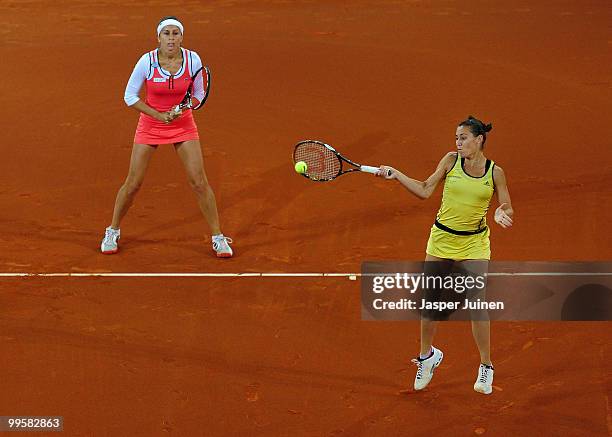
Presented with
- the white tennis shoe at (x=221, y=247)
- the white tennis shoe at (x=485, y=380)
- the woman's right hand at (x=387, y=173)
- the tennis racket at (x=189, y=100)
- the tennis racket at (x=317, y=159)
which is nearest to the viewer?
the woman's right hand at (x=387, y=173)

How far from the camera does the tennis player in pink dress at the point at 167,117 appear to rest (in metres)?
9.86

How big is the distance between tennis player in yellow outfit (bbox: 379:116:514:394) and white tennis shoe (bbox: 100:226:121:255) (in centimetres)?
367

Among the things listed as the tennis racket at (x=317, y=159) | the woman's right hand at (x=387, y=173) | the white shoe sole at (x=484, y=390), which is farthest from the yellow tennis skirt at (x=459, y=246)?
the tennis racket at (x=317, y=159)

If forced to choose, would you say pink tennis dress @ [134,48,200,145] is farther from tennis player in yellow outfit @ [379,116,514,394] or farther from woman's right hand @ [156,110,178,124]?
tennis player in yellow outfit @ [379,116,514,394]

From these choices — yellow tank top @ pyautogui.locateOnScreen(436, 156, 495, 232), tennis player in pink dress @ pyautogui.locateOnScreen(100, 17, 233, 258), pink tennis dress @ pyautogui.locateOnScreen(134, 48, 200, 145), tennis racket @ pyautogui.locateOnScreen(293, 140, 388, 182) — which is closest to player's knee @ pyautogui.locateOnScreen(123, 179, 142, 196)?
tennis player in pink dress @ pyautogui.locateOnScreen(100, 17, 233, 258)

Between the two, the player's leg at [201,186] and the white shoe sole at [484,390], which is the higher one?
the player's leg at [201,186]

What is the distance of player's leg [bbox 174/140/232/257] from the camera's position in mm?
10148

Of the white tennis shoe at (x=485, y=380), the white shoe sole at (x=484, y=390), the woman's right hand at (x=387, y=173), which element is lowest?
the white shoe sole at (x=484, y=390)

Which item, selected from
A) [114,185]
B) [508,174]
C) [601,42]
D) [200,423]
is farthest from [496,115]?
[200,423]

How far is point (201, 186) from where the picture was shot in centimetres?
1026

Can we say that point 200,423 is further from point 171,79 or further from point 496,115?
point 496,115

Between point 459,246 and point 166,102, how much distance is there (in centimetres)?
348

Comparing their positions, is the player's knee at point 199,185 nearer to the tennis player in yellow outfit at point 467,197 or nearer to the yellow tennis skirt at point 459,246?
the tennis player in yellow outfit at point 467,197

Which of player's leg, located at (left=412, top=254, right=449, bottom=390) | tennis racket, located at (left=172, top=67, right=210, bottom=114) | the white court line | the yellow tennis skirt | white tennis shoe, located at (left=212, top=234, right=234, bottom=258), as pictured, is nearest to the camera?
the yellow tennis skirt
